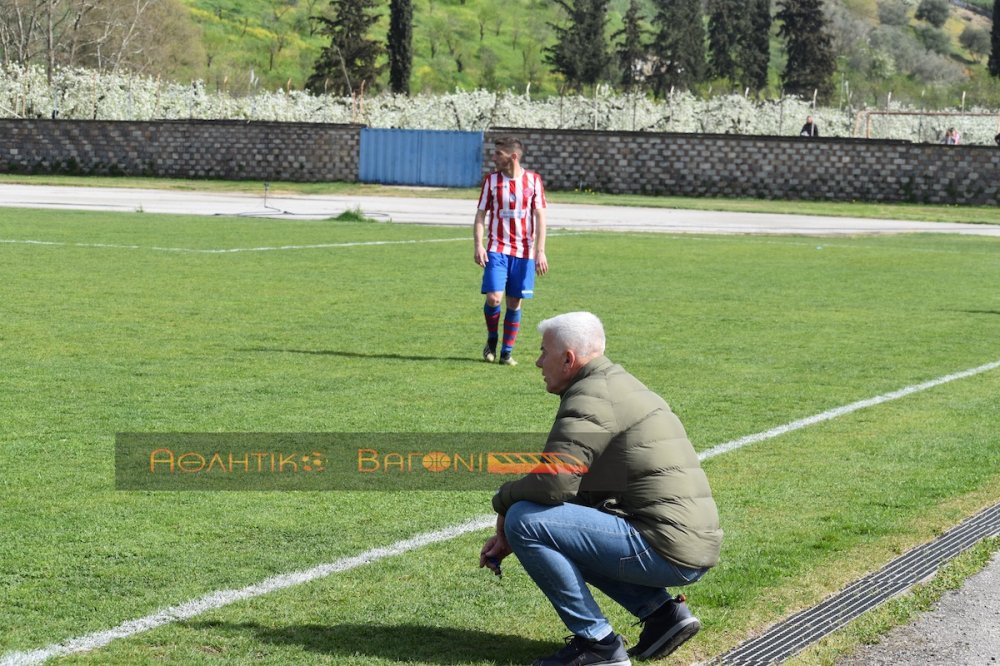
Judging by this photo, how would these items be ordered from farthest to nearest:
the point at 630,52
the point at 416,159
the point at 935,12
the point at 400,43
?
1. the point at 935,12
2. the point at 630,52
3. the point at 400,43
4. the point at 416,159

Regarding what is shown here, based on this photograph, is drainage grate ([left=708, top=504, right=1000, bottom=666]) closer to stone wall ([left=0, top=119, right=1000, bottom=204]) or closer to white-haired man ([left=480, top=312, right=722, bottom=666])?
white-haired man ([left=480, top=312, right=722, bottom=666])

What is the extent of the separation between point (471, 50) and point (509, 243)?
12277 cm

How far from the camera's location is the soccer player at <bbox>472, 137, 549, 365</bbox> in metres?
13.0

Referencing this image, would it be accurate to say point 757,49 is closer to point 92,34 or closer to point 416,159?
point 92,34

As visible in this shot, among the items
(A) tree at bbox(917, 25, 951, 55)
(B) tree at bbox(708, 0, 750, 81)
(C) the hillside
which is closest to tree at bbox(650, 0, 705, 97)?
(C) the hillside

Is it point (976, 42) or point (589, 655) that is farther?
point (976, 42)

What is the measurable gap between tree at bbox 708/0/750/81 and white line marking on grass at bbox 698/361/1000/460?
4286 inches

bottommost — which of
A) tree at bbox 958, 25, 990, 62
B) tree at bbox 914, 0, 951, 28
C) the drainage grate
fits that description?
the drainage grate

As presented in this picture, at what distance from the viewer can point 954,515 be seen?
7.93m

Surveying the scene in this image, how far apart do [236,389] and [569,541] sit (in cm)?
621

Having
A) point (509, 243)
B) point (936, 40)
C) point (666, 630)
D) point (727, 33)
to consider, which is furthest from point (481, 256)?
point (936, 40)

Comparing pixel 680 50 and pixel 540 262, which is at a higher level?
pixel 680 50

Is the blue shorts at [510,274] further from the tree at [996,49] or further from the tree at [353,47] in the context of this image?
the tree at [996,49]

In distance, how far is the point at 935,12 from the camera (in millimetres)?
193375
